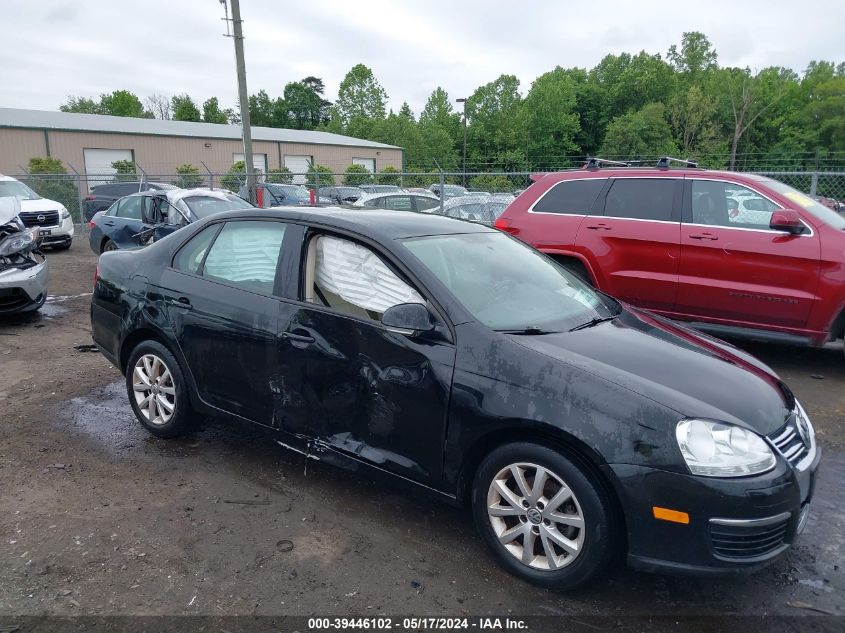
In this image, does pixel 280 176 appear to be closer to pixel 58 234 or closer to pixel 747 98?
pixel 58 234

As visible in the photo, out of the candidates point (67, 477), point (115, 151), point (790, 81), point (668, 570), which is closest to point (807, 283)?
point (668, 570)

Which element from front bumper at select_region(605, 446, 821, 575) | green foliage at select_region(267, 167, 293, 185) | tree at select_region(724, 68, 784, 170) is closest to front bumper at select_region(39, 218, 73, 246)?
green foliage at select_region(267, 167, 293, 185)

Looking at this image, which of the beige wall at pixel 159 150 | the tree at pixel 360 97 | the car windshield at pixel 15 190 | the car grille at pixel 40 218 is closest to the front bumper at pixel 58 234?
the car grille at pixel 40 218

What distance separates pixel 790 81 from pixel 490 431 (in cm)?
7921

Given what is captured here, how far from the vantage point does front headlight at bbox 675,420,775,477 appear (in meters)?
2.47

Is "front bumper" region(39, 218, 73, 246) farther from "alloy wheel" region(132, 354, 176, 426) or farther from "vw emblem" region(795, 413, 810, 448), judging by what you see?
"vw emblem" region(795, 413, 810, 448)

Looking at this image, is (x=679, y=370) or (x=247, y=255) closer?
(x=679, y=370)

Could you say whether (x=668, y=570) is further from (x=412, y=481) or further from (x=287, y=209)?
(x=287, y=209)

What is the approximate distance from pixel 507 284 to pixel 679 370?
3.40 feet

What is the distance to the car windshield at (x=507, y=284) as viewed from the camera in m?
3.20

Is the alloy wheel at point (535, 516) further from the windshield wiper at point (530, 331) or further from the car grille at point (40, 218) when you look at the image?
the car grille at point (40, 218)

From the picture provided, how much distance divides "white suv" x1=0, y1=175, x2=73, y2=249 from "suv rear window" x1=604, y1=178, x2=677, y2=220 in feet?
44.1

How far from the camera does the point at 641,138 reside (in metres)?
55.8

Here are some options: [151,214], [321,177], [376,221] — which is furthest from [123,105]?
[376,221]
